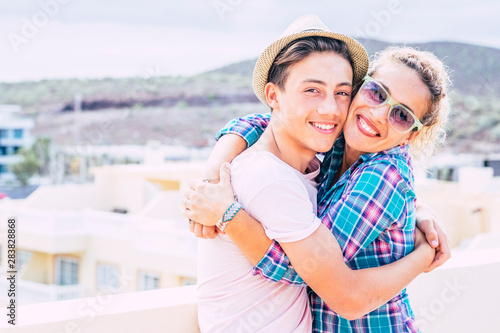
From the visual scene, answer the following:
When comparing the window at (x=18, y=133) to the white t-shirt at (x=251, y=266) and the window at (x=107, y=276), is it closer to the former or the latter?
the window at (x=107, y=276)

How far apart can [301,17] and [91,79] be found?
51262 millimetres

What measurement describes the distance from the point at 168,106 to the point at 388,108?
1760 inches

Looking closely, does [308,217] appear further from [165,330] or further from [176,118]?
[176,118]

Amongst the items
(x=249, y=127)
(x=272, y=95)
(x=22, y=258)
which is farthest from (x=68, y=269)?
(x=272, y=95)

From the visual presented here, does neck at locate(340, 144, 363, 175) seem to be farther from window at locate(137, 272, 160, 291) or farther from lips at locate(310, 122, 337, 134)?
window at locate(137, 272, 160, 291)

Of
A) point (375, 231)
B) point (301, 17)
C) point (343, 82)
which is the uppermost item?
point (301, 17)

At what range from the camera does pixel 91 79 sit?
50438mm

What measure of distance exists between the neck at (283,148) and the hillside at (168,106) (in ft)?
111

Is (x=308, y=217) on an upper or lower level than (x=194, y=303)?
upper

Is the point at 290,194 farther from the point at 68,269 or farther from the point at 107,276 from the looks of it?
the point at 68,269

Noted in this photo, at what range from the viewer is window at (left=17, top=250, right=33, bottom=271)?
637 inches

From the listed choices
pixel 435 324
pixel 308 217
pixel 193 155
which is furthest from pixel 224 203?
pixel 193 155

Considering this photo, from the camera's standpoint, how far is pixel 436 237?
1.60m

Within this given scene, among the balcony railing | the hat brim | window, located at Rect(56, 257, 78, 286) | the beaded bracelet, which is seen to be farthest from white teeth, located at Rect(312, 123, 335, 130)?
window, located at Rect(56, 257, 78, 286)
